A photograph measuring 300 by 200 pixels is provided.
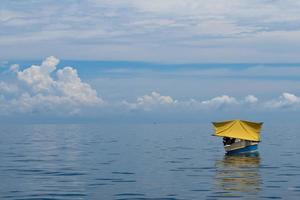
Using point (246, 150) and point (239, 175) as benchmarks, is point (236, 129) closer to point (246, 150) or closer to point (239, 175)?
point (246, 150)

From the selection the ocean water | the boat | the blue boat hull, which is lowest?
the ocean water

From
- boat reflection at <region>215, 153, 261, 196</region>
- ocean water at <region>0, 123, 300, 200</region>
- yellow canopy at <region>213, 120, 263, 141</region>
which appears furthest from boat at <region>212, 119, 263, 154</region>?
ocean water at <region>0, 123, 300, 200</region>

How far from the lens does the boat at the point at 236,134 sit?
82.0 meters

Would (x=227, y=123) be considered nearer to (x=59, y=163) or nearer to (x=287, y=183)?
(x=59, y=163)

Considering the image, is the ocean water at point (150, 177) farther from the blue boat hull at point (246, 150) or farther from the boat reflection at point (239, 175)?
the blue boat hull at point (246, 150)

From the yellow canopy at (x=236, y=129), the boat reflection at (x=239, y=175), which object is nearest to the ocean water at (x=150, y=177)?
the boat reflection at (x=239, y=175)

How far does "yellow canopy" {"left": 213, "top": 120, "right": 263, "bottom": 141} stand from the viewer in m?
81.9

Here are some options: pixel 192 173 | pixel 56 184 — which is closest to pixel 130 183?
pixel 56 184

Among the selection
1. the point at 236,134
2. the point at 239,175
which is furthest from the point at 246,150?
the point at 239,175

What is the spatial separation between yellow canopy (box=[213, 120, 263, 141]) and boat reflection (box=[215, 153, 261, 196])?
3.34 m

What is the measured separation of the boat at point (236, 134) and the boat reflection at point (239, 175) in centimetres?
278

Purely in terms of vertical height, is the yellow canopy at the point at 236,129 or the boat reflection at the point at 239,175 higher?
the yellow canopy at the point at 236,129

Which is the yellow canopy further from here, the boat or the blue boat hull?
the blue boat hull

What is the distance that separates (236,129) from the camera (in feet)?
271
